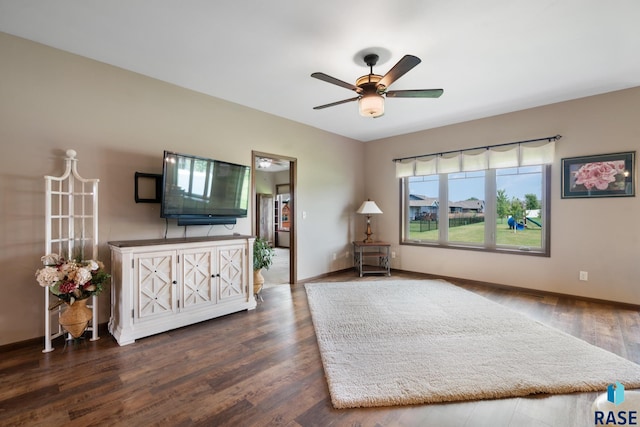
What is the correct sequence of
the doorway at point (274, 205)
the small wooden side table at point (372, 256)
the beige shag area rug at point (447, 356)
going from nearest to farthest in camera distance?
the beige shag area rug at point (447, 356), the small wooden side table at point (372, 256), the doorway at point (274, 205)

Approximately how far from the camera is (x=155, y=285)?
9.02 feet

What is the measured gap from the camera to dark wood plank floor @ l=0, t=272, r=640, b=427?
5.38ft

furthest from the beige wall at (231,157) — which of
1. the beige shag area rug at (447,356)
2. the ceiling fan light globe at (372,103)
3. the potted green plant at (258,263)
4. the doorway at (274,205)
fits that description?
the doorway at (274,205)

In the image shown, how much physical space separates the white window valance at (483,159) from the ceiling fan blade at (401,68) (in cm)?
286

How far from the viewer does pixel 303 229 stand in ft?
16.1

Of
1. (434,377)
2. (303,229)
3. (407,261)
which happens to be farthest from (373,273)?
(434,377)

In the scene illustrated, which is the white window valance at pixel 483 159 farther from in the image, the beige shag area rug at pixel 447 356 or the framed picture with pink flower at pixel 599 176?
the beige shag area rug at pixel 447 356

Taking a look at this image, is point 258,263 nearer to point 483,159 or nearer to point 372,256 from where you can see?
point 372,256

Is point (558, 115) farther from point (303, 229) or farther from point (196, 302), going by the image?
point (196, 302)

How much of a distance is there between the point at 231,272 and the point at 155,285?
2.69ft

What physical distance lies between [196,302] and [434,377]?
2442mm

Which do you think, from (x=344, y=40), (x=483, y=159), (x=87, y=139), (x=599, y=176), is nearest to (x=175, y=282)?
(x=87, y=139)

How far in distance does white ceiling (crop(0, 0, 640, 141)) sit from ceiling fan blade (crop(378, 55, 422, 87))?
0.34 meters

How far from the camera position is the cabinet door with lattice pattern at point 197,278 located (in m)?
2.94
